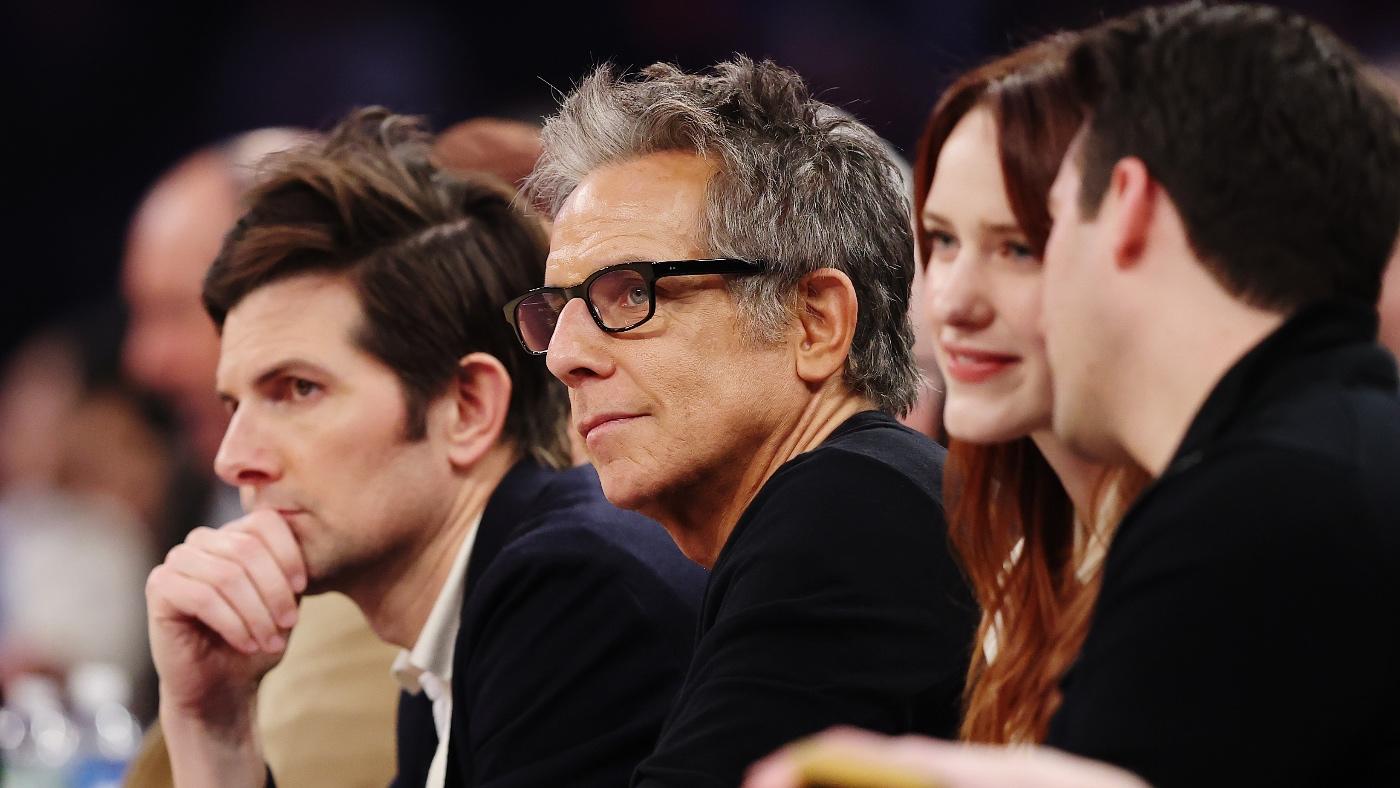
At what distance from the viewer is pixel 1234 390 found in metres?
1.17

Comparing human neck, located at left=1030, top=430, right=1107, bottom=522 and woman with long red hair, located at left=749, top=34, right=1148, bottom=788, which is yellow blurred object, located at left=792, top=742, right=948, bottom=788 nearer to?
woman with long red hair, located at left=749, top=34, right=1148, bottom=788

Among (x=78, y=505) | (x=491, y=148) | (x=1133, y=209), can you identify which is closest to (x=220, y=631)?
(x=491, y=148)

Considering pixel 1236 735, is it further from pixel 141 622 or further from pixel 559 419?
pixel 141 622

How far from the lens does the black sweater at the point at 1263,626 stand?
1.03 m

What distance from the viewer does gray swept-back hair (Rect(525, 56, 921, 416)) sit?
6.65 ft

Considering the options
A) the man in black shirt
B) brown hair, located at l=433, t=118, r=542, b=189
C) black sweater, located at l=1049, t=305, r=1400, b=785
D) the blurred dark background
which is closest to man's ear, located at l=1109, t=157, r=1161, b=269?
the man in black shirt

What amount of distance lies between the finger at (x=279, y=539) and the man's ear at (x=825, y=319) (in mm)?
916

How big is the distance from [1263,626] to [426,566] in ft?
6.00

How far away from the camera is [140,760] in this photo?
9.46ft


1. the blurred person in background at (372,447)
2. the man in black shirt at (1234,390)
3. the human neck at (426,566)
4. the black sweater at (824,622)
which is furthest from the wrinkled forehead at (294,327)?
the man in black shirt at (1234,390)

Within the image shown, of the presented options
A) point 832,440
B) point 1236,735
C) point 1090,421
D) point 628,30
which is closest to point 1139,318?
point 1090,421

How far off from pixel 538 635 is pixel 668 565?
0.20 meters

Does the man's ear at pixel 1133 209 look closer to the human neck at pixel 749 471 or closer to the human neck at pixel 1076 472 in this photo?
the human neck at pixel 1076 472

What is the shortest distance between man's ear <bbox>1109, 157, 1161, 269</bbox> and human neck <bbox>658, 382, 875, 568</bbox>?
831 mm
